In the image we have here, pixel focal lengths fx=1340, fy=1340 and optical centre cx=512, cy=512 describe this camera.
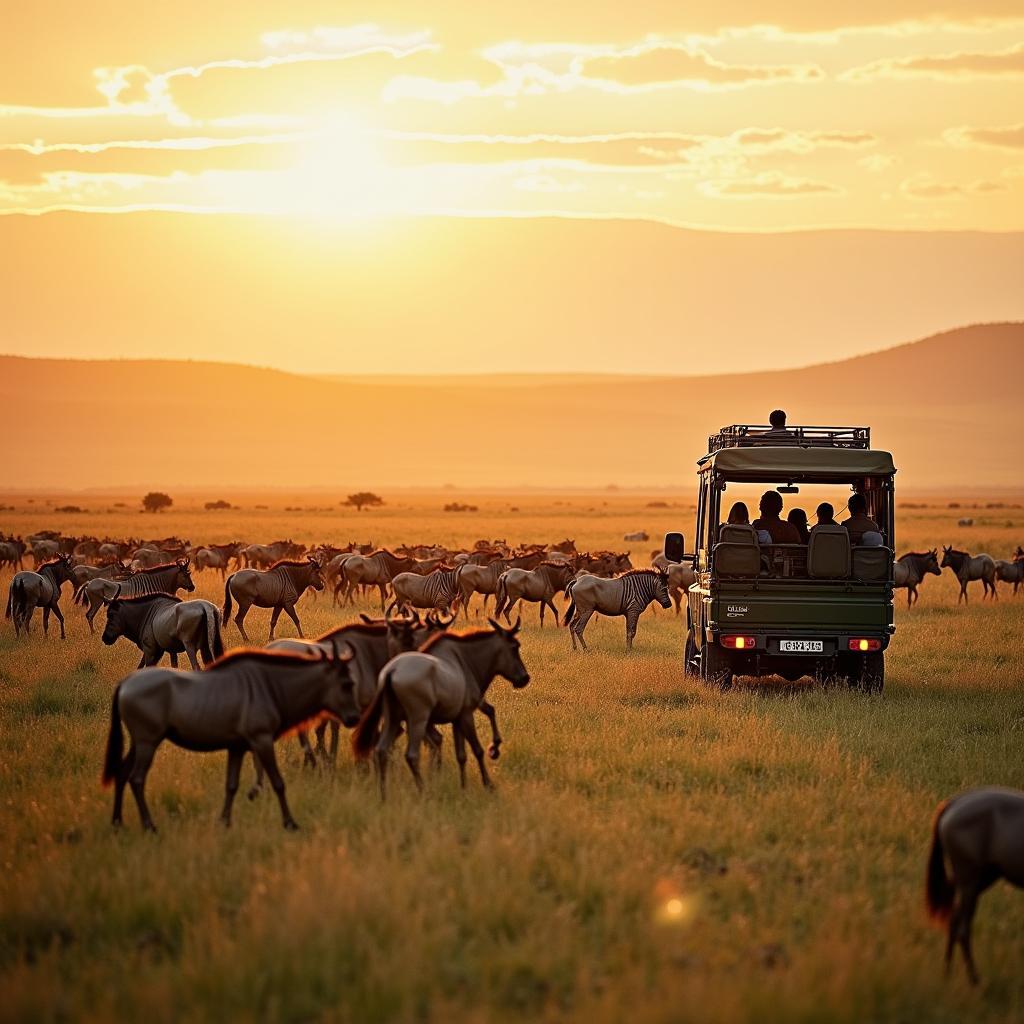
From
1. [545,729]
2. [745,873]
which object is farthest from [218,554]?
[745,873]

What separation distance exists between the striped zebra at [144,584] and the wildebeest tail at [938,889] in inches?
624

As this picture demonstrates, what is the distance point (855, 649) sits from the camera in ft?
56.9

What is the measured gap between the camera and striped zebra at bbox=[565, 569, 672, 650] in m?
24.1

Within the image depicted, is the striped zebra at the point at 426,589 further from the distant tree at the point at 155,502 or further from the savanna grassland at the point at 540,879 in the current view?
the distant tree at the point at 155,502

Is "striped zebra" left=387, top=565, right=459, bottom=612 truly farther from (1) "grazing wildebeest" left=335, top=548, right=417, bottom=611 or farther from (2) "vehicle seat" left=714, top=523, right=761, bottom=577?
(2) "vehicle seat" left=714, top=523, right=761, bottom=577

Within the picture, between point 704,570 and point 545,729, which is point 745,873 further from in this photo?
point 704,570

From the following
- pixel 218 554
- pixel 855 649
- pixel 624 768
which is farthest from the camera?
pixel 218 554

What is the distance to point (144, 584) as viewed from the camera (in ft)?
80.1

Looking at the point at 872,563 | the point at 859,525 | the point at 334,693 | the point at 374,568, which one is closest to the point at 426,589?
the point at 374,568

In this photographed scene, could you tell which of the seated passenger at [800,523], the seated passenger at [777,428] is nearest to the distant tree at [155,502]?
the seated passenger at [777,428]

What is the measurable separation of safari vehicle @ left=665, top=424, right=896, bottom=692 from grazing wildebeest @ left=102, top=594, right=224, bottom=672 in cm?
600

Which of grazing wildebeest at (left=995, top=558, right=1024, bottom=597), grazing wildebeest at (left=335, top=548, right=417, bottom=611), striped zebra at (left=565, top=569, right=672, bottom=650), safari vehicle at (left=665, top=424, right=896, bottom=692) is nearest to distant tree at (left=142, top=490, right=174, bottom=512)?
grazing wildebeest at (left=335, top=548, right=417, bottom=611)

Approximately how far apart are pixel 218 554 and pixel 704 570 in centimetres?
2421

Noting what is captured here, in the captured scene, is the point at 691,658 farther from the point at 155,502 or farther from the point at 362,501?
the point at 362,501
